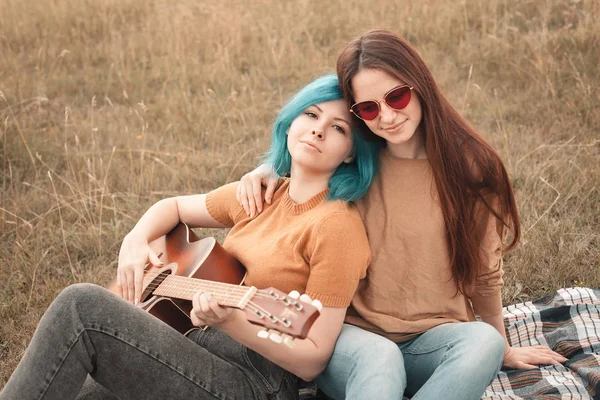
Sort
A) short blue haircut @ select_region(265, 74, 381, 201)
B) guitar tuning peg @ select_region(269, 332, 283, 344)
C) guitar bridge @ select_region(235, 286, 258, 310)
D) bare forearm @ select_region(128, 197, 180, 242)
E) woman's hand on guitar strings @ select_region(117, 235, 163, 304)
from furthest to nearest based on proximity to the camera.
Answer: bare forearm @ select_region(128, 197, 180, 242)
woman's hand on guitar strings @ select_region(117, 235, 163, 304)
short blue haircut @ select_region(265, 74, 381, 201)
guitar bridge @ select_region(235, 286, 258, 310)
guitar tuning peg @ select_region(269, 332, 283, 344)

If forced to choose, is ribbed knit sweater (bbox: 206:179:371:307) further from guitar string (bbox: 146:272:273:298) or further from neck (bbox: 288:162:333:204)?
guitar string (bbox: 146:272:273:298)

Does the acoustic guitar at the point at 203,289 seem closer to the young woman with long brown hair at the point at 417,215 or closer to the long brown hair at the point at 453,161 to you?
the young woman with long brown hair at the point at 417,215

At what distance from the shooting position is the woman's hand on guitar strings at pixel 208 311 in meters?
2.19

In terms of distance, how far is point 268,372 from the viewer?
2.56 m

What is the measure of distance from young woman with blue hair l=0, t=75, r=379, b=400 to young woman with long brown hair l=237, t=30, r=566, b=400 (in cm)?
11

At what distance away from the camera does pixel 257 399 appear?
8.24ft

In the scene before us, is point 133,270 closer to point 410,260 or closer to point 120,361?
point 120,361

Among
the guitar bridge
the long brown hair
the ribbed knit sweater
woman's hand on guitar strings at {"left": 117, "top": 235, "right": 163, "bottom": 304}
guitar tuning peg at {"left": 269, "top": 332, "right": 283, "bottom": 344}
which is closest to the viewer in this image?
guitar tuning peg at {"left": 269, "top": 332, "right": 283, "bottom": 344}

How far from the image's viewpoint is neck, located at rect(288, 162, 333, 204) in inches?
110

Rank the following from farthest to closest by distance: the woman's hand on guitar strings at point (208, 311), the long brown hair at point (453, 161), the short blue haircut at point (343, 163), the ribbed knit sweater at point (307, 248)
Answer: the short blue haircut at point (343, 163) < the long brown hair at point (453, 161) < the ribbed knit sweater at point (307, 248) < the woman's hand on guitar strings at point (208, 311)

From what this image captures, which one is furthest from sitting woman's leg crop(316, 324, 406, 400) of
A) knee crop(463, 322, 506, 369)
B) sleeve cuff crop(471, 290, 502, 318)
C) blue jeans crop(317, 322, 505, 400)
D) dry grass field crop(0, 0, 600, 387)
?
dry grass field crop(0, 0, 600, 387)

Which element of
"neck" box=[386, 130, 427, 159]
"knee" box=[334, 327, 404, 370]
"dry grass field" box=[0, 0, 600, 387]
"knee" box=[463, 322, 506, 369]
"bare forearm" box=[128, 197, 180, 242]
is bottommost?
"dry grass field" box=[0, 0, 600, 387]

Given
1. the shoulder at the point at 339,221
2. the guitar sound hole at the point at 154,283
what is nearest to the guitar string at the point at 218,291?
the guitar sound hole at the point at 154,283

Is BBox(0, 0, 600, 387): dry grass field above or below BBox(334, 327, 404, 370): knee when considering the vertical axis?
below
